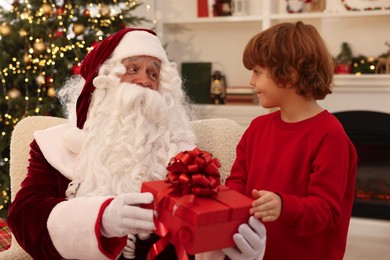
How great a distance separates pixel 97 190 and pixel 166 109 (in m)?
0.38

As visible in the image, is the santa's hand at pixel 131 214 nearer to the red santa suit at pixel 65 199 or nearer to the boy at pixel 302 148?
the red santa suit at pixel 65 199

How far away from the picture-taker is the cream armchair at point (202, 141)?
1856 millimetres

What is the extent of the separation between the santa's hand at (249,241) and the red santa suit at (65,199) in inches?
14.9

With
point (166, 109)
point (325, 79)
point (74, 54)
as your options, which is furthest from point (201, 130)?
point (74, 54)

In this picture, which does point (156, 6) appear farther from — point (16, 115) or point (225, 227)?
point (225, 227)

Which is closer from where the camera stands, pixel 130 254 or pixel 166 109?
pixel 130 254

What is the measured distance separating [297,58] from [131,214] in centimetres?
59

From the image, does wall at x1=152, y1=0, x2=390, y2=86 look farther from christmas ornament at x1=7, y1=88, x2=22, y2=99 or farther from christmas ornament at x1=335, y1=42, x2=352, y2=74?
christmas ornament at x1=7, y1=88, x2=22, y2=99

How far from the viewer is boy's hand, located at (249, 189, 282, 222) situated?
1.09 m

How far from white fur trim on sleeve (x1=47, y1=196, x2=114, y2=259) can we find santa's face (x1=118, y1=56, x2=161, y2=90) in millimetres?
487

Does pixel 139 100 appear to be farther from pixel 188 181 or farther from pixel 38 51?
pixel 38 51

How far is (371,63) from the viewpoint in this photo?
12.7ft

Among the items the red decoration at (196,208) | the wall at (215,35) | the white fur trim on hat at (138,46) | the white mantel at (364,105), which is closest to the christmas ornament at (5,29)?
the wall at (215,35)

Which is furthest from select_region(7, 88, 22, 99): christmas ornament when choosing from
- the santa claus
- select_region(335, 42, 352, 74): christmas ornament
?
select_region(335, 42, 352, 74): christmas ornament
